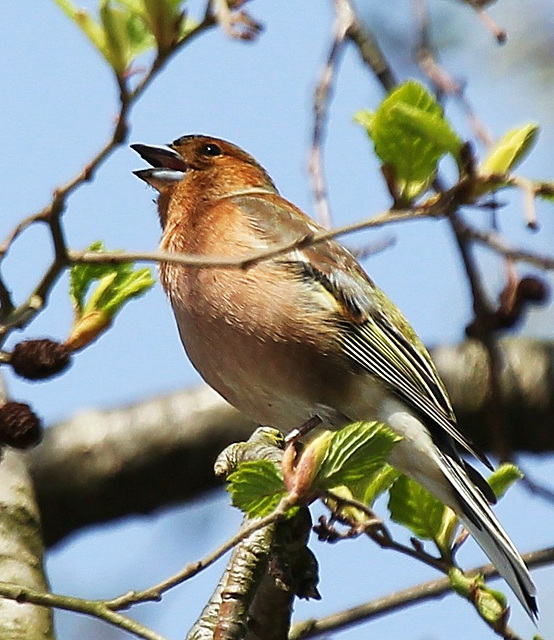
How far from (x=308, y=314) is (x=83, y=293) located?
1.72m

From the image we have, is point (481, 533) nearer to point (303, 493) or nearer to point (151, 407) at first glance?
point (303, 493)

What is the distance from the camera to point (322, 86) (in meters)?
3.57

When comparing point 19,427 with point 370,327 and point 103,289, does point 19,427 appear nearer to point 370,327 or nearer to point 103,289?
point 103,289

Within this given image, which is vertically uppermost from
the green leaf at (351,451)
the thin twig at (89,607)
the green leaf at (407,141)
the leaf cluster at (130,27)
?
the leaf cluster at (130,27)

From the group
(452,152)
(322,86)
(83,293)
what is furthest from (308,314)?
(452,152)

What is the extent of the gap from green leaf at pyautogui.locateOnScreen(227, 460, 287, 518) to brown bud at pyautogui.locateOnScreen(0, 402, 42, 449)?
0.36 m

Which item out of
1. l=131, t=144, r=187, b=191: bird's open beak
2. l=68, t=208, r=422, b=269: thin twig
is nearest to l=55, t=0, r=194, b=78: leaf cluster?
l=68, t=208, r=422, b=269: thin twig

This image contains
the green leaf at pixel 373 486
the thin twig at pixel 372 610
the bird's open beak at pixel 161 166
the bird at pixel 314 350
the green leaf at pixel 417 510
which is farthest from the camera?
the bird's open beak at pixel 161 166

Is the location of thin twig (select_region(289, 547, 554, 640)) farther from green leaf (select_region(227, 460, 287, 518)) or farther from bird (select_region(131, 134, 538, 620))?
green leaf (select_region(227, 460, 287, 518))

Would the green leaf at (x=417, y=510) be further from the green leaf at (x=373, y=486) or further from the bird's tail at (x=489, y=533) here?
the bird's tail at (x=489, y=533)

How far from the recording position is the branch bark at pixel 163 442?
20.2ft

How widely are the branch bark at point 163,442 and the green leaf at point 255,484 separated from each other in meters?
3.91

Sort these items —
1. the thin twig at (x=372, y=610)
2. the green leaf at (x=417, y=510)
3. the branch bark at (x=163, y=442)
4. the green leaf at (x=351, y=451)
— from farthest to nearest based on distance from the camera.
A: the branch bark at (x=163, y=442) < the thin twig at (x=372, y=610) < the green leaf at (x=417, y=510) < the green leaf at (x=351, y=451)

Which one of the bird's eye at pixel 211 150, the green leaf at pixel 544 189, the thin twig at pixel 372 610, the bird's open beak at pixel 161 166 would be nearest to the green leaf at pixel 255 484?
the green leaf at pixel 544 189
